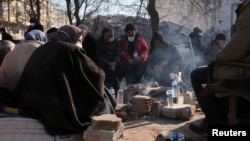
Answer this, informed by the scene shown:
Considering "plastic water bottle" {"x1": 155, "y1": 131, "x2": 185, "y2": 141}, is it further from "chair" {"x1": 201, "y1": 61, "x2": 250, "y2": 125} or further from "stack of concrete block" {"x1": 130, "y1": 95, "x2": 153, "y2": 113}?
"stack of concrete block" {"x1": 130, "y1": 95, "x2": 153, "y2": 113}

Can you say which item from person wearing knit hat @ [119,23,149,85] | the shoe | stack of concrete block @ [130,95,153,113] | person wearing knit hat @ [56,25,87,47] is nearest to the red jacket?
person wearing knit hat @ [119,23,149,85]

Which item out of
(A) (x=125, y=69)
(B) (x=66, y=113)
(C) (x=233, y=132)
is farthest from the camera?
(A) (x=125, y=69)

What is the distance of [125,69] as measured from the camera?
29.0ft

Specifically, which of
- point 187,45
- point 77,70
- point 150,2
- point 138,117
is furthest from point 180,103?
point 150,2

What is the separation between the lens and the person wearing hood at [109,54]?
8.33 meters

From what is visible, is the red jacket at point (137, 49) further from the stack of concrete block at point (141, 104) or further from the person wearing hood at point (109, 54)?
the stack of concrete block at point (141, 104)

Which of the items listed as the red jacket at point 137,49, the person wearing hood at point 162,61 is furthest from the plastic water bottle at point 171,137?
the red jacket at point 137,49

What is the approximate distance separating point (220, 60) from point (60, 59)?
1691 mm

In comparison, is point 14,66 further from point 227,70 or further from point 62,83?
point 227,70

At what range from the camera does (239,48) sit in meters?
3.62

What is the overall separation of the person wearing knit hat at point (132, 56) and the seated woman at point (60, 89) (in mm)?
4926

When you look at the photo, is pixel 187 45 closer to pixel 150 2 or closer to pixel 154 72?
pixel 154 72

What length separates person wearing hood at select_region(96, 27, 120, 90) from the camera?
27.3ft

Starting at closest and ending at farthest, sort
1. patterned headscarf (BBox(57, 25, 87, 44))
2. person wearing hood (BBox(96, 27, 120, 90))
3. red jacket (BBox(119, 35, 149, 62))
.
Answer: patterned headscarf (BBox(57, 25, 87, 44)) → person wearing hood (BBox(96, 27, 120, 90)) → red jacket (BBox(119, 35, 149, 62))
